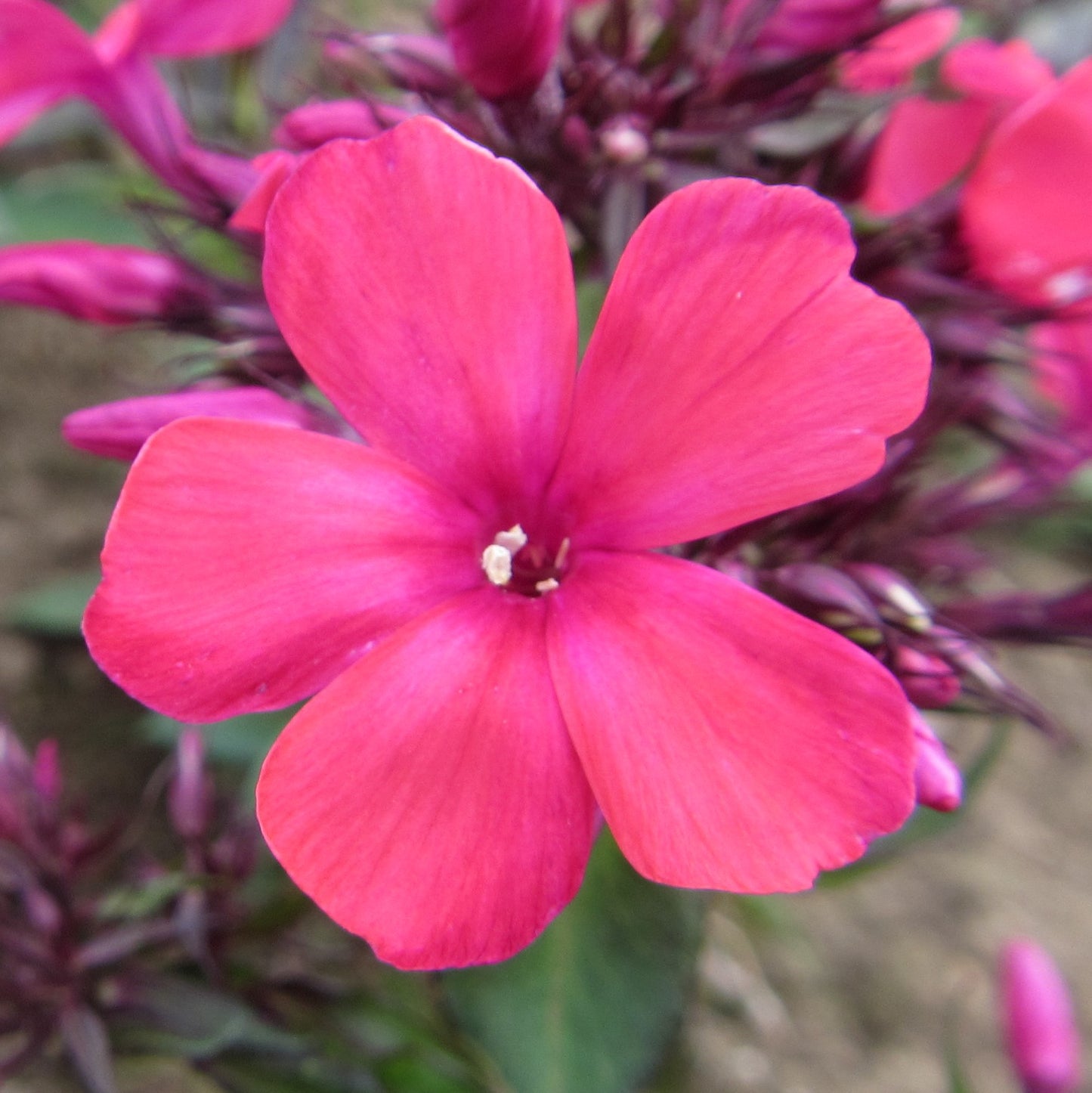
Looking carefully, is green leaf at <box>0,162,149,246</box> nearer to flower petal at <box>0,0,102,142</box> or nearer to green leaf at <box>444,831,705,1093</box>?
flower petal at <box>0,0,102,142</box>

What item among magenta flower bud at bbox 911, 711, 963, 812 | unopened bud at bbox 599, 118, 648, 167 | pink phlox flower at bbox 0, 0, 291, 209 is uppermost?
unopened bud at bbox 599, 118, 648, 167

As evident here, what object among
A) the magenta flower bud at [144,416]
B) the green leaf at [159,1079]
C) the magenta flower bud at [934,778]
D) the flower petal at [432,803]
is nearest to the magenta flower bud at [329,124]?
the magenta flower bud at [144,416]

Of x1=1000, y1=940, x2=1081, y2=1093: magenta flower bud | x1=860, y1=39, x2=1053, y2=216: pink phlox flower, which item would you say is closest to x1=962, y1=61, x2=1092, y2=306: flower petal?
x1=860, y1=39, x2=1053, y2=216: pink phlox flower

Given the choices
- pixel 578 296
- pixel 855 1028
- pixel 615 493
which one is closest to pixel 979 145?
pixel 578 296

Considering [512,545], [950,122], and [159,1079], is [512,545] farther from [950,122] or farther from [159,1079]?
[159,1079]

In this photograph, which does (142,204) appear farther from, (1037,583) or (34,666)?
(1037,583)

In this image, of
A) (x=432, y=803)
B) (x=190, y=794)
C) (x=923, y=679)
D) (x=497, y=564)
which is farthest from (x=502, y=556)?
(x=190, y=794)
